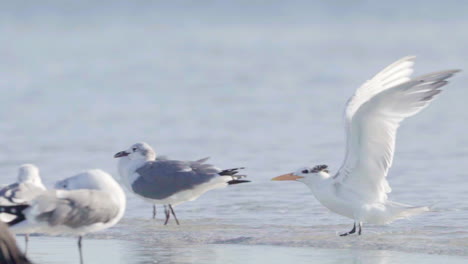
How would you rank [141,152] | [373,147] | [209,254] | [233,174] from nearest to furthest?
1. [209,254]
2. [373,147]
3. [233,174]
4. [141,152]

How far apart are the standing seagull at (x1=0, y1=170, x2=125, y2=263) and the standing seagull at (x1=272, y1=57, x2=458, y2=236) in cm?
241

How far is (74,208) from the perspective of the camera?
9023mm

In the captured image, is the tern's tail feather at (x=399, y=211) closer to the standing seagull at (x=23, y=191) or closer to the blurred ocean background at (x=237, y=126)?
the blurred ocean background at (x=237, y=126)

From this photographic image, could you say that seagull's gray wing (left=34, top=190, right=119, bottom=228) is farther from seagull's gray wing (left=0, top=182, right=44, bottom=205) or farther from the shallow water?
the shallow water

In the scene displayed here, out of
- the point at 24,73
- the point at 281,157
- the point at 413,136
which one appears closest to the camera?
the point at 281,157

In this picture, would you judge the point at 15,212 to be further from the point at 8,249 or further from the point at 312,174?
the point at 312,174

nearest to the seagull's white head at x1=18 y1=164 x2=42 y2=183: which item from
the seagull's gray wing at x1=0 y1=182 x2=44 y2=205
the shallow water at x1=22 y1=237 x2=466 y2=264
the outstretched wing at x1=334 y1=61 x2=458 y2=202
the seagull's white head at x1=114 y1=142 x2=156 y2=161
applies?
the seagull's gray wing at x1=0 y1=182 x2=44 y2=205

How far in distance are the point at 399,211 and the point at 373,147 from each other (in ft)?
2.13

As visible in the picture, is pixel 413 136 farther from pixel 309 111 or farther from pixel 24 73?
pixel 24 73

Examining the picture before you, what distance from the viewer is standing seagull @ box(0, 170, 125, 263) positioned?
884 cm

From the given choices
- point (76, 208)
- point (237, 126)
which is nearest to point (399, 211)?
point (76, 208)

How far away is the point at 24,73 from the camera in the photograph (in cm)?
2809

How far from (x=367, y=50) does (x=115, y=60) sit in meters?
7.75

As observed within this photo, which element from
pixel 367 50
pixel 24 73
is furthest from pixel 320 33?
pixel 24 73
